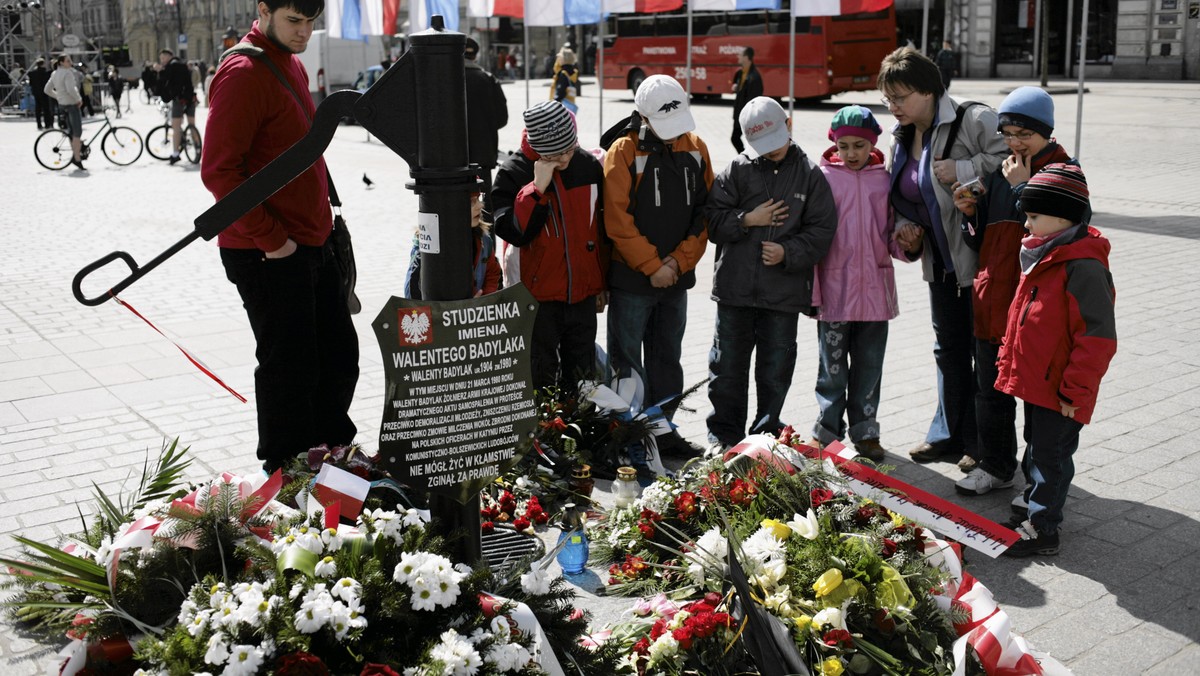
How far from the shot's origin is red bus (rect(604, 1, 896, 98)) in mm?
27234

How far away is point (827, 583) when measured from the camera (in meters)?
2.90

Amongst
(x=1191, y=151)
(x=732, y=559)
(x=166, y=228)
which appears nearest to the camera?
(x=732, y=559)

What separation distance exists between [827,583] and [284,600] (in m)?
1.36

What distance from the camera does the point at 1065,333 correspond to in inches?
157

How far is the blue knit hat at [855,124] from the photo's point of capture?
4941mm

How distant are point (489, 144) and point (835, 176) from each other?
297 centimetres

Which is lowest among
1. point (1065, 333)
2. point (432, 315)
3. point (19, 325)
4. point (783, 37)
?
point (19, 325)

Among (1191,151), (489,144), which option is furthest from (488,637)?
(1191,151)

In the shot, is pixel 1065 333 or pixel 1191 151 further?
pixel 1191 151

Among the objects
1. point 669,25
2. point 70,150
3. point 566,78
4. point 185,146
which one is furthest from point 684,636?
point 669,25

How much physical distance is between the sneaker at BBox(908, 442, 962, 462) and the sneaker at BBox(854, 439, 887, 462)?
0.16m

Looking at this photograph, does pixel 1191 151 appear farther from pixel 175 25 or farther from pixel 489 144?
pixel 175 25

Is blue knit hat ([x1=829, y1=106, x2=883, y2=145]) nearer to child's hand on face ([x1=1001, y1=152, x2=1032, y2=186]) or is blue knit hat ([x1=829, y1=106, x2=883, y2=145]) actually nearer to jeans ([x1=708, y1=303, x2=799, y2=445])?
child's hand on face ([x1=1001, y1=152, x2=1032, y2=186])

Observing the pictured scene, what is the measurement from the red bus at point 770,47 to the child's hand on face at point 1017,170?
21.6 meters
